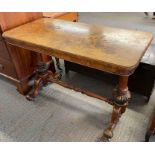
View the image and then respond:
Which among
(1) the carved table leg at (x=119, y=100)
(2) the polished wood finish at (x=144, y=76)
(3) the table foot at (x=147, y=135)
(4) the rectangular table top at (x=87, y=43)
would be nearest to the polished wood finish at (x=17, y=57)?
(4) the rectangular table top at (x=87, y=43)

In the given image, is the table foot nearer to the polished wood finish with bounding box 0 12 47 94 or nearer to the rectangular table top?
the rectangular table top

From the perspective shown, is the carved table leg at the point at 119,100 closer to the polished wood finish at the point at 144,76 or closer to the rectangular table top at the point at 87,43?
the rectangular table top at the point at 87,43

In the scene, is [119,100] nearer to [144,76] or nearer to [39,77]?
[144,76]

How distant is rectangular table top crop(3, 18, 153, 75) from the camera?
3.10 ft

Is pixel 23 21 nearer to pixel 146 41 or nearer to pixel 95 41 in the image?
pixel 95 41

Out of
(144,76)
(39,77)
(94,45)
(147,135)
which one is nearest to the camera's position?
(94,45)

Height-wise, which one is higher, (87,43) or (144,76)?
(87,43)

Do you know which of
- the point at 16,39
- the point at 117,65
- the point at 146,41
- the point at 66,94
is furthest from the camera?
the point at 66,94

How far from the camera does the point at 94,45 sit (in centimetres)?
109

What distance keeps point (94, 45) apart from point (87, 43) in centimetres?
6

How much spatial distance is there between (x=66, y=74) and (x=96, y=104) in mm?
612

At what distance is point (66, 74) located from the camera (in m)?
2.04

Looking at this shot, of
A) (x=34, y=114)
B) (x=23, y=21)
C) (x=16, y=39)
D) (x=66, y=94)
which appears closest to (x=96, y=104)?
(x=66, y=94)

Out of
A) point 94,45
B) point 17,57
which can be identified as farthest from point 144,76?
point 17,57
